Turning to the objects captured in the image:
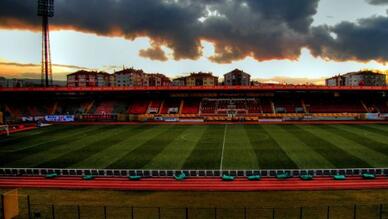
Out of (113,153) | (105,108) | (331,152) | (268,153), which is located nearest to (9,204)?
(113,153)

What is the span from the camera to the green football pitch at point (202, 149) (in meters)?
28.3

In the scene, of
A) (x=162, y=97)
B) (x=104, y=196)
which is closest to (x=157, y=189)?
(x=104, y=196)

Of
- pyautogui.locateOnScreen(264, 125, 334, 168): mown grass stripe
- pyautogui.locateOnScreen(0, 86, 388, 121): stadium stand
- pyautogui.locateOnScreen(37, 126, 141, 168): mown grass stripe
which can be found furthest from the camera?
pyautogui.locateOnScreen(0, 86, 388, 121): stadium stand

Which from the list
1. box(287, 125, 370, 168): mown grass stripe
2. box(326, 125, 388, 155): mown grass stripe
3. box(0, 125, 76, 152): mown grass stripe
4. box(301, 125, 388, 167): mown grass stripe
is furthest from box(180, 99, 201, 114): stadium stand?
box(326, 125, 388, 155): mown grass stripe

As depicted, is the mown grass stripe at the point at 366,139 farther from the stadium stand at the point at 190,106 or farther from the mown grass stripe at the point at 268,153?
the stadium stand at the point at 190,106

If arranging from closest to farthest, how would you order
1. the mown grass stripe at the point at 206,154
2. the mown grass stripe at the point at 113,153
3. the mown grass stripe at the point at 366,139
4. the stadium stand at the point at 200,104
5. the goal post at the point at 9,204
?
the goal post at the point at 9,204, the mown grass stripe at the point at 206,154, the mown grass stripe at the point at 113,153, the mown grass stripe at the point at 366,139, the stadium stand at the point at 200,104

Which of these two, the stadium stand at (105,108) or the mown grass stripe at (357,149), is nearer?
the mown grass stripe at (357,149)

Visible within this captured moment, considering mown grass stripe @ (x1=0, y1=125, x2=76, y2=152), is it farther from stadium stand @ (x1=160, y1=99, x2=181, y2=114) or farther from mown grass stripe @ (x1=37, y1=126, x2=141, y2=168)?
stadium stand @ (x1=160, y1=99, x2=181, y2=114)

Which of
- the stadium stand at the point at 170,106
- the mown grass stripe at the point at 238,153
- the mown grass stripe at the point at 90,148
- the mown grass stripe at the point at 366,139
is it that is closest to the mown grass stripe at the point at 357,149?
the mown grass stripe at the point at 366,139

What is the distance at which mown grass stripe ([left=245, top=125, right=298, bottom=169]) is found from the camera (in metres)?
27.4

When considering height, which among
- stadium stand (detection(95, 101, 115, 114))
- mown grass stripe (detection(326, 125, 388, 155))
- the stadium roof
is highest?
the stadium roof

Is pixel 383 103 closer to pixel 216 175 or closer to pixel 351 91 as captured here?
pixel 351 91

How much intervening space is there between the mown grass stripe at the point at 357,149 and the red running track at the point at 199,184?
434 centimetres

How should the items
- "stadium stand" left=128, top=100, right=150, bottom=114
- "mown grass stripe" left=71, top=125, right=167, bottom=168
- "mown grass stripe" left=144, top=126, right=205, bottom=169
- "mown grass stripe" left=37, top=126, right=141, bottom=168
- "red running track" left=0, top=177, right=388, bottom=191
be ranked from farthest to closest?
1. "stadium stand" left=128, top=100, right=150, bottom=114
2. "mown grass stripe" left=37, top=126, right=141, bottom=168
3. "mown grass stripe" left=71, top=125, right=167, bottom=168
4. "mown grass stripe" left=144, top=126, right=205, bottom=169
5. "red running track" left=0, top=177, right=388, bottom=191
